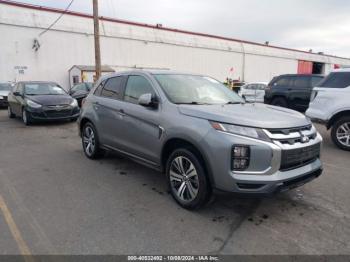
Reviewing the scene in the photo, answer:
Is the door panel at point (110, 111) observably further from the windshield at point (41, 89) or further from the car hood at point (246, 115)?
the windshield at point (41, 89)

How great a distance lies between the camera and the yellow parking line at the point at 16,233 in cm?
285

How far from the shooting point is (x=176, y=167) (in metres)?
3.91

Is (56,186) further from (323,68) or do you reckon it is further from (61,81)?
(323,68)

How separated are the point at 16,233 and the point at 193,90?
2883mm

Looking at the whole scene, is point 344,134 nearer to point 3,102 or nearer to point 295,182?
point 295,182

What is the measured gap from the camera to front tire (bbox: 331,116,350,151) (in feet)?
22.3

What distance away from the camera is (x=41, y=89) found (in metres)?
11.2

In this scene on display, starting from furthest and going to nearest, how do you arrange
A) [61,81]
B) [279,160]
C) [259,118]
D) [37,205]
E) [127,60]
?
1. [127,60]
2. [61,81]
3. [37,205]
4. [259,118]
5. [279,160]

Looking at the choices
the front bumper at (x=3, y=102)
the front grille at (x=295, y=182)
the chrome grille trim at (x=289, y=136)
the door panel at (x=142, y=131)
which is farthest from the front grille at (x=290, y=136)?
the front bumper at (x=3, y=102)

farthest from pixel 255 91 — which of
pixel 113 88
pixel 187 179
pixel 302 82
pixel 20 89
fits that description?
pixel 187 179

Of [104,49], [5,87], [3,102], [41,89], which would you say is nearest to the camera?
[41,89]

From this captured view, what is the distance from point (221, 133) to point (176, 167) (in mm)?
903

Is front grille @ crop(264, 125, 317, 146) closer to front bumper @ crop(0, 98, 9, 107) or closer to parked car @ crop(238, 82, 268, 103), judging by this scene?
parked car @ crop(238, 82, 268, 103)

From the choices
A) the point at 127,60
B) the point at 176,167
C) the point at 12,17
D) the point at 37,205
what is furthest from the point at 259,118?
the point at 127,60
